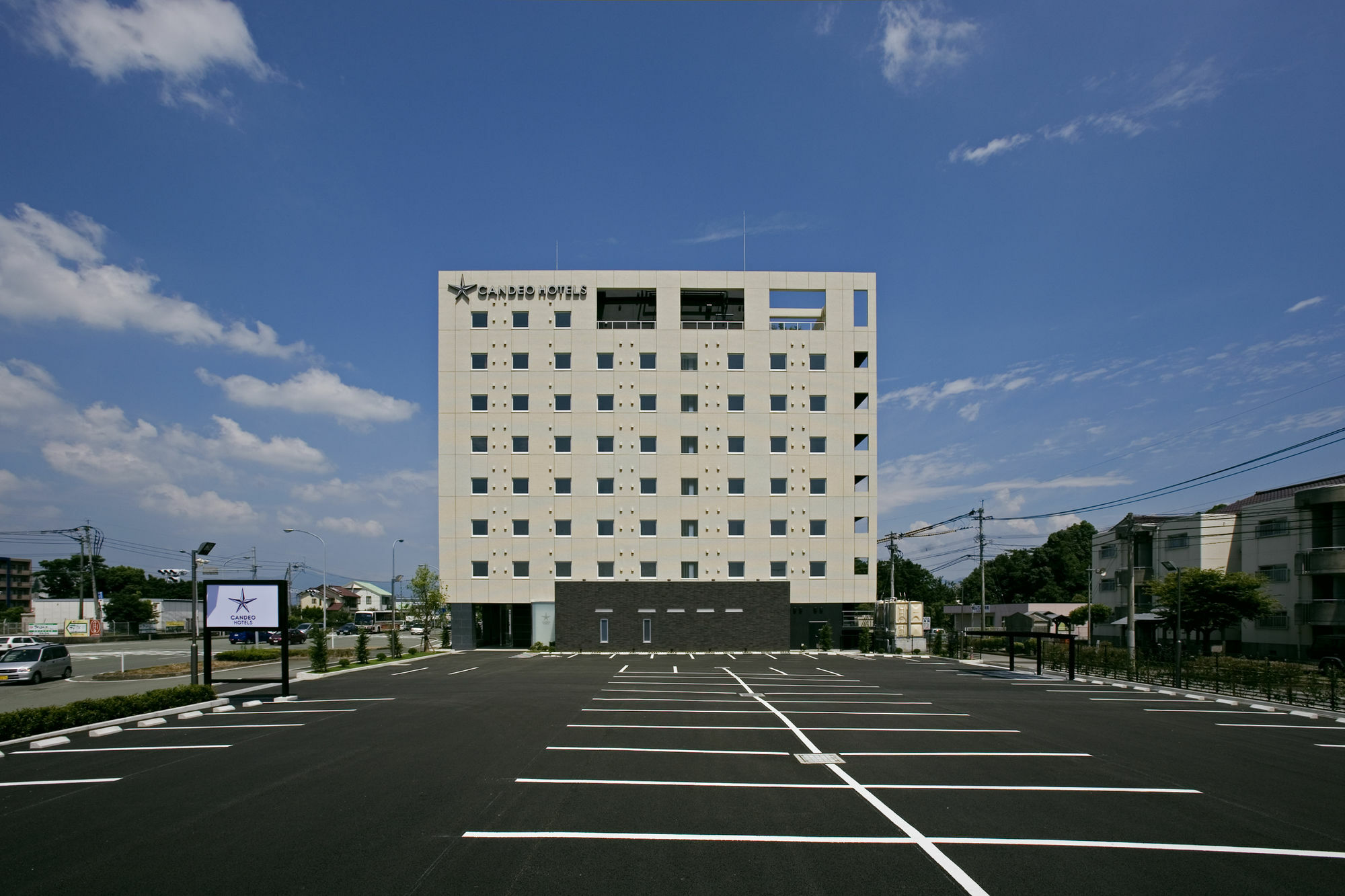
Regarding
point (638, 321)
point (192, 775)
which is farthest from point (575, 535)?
point (192, 775)

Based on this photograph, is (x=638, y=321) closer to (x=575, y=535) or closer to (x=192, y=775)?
(x=575, y=535)

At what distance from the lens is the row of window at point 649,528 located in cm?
5484

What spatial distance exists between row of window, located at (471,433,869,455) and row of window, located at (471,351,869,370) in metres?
4.87

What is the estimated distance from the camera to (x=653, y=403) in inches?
2202

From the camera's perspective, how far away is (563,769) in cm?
1361

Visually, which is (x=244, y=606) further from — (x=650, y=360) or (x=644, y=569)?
(x=650, y=360)

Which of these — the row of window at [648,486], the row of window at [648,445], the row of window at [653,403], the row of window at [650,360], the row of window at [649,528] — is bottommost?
the row of window at [649,528]

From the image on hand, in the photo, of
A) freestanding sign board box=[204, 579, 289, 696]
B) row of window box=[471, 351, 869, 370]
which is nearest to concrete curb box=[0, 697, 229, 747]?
freestanding sign board box=[204, 579, 289, 696]

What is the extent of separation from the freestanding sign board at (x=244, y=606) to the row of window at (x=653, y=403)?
31.9 m

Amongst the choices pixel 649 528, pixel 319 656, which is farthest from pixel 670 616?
pixel 319 656

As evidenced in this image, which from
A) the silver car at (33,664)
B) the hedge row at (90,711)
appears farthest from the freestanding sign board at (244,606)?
the silver car at (33,664)

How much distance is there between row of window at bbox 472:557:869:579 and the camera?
54.8 metres

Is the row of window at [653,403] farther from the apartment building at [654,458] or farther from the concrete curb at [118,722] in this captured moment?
the concrete curb at [118,722]

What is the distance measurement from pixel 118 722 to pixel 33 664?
1995 centimetres
